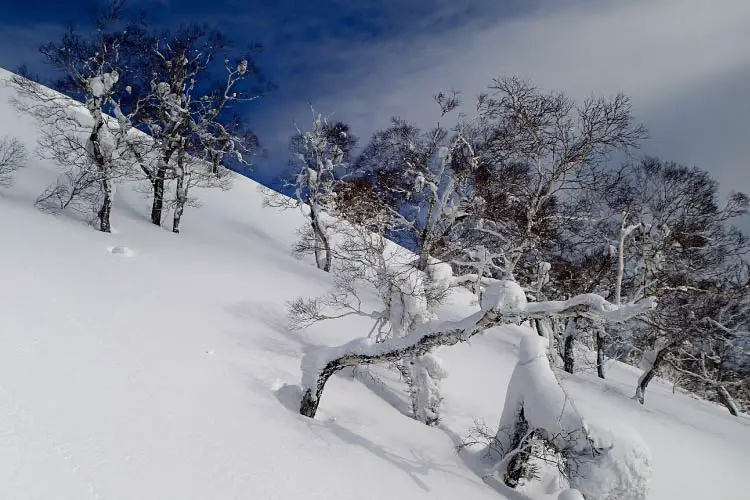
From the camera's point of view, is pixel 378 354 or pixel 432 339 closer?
pixel 432 339

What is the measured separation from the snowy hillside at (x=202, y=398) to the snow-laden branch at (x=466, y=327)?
32.2 inches

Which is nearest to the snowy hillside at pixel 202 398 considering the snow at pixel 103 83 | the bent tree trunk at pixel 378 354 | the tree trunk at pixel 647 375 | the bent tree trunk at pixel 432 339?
the bent tree trunk at pixel 378 354

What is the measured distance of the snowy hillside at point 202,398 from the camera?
486 cm

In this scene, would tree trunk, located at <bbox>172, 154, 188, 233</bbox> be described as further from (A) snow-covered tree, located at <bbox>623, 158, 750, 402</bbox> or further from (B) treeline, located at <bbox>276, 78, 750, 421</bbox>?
(A) snow-covered tree, located at <bbox>623, 158, 750, 402</bbox>

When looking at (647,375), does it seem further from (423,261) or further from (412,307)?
(412,307)

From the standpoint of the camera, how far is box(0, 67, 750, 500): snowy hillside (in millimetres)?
4863

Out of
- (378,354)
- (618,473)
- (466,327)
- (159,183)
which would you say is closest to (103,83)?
(159,183)

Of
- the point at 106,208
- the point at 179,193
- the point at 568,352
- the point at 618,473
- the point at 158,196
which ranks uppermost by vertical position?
the point at 179,193

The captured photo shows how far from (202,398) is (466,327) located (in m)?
4.44

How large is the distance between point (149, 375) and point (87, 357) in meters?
0.99

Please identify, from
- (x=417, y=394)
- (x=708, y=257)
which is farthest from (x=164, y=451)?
(x=708, y=257)

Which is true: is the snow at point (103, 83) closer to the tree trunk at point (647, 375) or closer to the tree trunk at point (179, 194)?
the tree trunk at point (179, 194)

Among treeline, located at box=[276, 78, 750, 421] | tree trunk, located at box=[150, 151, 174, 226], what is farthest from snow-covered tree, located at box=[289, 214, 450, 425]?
tree trunk, located at box=[150, 151, 174, 226]

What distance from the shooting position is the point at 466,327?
6.48 metres
